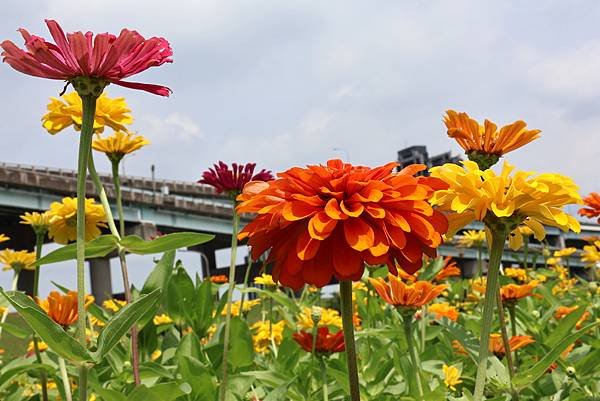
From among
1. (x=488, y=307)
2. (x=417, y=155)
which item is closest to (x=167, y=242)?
(x=488, y=307)

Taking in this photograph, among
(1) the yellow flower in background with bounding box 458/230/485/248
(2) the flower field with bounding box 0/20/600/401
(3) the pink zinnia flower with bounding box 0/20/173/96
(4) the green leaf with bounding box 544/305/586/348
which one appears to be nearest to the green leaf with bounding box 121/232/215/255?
(2) the flower field with bounding box 0/20/600/401

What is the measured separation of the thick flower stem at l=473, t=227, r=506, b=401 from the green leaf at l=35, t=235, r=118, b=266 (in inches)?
24.7

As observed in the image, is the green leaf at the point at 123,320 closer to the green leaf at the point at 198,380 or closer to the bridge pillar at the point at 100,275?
the green leaf at the point at 198,380

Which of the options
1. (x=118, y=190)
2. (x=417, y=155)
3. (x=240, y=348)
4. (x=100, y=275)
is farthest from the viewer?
(x=417, y=155)

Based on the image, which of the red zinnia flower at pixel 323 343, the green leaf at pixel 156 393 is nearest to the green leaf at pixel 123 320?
the green leaf at pixel 156 393

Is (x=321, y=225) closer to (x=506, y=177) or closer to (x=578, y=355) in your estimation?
(x=506, y=177)

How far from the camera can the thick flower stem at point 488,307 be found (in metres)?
0.81

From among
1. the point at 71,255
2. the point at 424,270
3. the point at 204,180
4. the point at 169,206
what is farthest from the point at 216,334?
the point at 169,206

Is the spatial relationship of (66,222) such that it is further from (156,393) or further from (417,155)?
(417,155)

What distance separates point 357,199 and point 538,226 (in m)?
0.32

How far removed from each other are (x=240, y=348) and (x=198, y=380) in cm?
40

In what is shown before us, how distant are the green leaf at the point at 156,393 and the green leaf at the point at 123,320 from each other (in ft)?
0.84

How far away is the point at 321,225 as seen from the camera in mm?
771

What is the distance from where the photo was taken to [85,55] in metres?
0.91
